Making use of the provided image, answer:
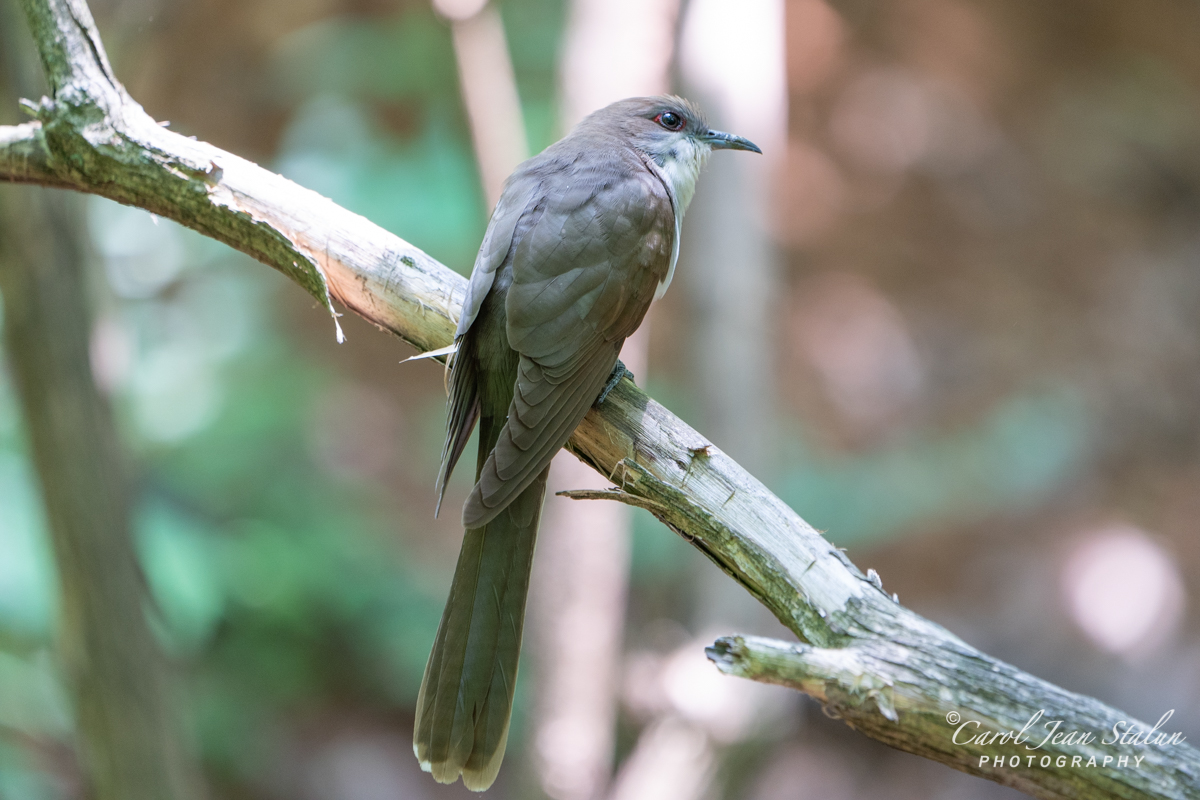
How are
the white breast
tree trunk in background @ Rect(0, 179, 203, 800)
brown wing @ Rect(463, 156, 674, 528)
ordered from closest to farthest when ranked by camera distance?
brown wing @ Rect(463, 156, 674, 528) < the white breast < tree trunk in background @ Rect(0, 179, 203, 800)

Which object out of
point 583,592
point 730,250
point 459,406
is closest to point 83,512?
point 459,406

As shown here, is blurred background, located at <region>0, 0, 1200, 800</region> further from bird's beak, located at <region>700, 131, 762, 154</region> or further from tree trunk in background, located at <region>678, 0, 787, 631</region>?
bird's beak, located at <region>700, 131, 762, 154</region>

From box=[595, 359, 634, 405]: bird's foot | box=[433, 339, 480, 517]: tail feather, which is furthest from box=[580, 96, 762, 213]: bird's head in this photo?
box=[433, 339, 480, 517]: tail feather

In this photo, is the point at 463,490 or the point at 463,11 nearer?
the point at 463,11

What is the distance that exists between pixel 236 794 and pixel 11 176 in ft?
15.0

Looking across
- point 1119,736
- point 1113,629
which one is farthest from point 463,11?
point 1113,629

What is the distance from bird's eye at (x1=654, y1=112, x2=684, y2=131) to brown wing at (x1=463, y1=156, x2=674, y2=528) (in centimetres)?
65

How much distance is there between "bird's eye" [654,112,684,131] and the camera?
137 inches

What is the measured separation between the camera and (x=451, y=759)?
2.62 m

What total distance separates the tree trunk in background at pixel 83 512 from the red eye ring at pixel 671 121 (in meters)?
2.45

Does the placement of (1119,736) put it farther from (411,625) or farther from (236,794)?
(236,794)

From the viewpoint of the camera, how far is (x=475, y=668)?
8.61ft

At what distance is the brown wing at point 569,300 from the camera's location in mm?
2457

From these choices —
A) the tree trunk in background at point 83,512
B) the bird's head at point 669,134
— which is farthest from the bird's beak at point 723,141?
the tree trunk in background at point 83,512
